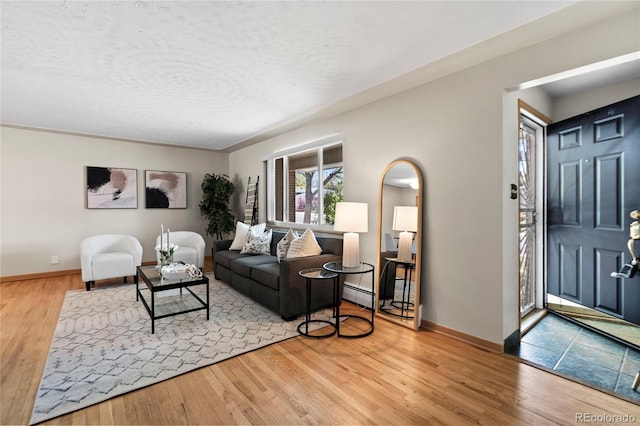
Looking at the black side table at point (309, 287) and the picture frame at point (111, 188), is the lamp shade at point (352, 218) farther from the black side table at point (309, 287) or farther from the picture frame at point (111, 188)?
the picture frame at point (111, 188)

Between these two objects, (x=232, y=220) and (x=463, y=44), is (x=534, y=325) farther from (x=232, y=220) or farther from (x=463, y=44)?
(x=232, y=220)

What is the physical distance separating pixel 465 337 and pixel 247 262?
8.64 ft

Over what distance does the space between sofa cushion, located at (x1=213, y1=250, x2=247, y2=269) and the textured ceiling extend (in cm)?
206

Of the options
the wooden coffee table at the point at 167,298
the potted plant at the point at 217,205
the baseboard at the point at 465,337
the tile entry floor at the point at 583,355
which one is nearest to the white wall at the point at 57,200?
the potted plant at the point at 217,205

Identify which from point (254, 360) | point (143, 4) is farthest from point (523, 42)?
point (254, 360)

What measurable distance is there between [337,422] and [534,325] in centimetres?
251

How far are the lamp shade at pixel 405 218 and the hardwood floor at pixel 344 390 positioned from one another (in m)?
1.09

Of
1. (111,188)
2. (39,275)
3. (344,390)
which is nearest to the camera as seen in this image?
(344,390)

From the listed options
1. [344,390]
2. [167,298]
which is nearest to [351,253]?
[344,390]

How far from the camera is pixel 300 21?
6.84 feet

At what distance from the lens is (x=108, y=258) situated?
14.6ft

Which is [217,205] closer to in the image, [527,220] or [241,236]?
[241,236]

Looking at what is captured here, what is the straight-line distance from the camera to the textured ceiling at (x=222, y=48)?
1.97 m

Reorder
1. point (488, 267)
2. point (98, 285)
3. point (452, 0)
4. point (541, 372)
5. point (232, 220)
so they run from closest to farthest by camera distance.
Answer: point (452, 0)
point (541, 372)
point (488, 267)
point (98, 285)
point (232, 220)
